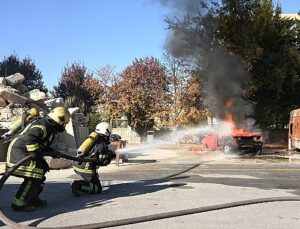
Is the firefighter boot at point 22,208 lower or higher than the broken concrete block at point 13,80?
lower

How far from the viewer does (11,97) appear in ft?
55.1

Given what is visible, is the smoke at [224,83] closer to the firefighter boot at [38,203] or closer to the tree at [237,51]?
the tree at [237,51]

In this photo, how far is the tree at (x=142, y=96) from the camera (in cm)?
3628

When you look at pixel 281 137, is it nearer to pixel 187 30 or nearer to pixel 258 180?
pixel 187 30

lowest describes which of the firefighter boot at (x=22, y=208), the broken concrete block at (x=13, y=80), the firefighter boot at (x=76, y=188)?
the firefighter boot at (x=22, y=208)

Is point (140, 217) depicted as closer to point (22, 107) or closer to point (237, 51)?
point (22, 107)

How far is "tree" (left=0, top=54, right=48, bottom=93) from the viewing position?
146 feet

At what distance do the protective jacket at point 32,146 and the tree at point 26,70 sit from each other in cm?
3782

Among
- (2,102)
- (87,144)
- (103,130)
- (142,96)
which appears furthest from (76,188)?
(142,96)

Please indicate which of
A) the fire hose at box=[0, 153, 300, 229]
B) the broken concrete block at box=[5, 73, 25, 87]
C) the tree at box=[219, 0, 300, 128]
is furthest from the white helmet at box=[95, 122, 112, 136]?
the tree at box=[219, 0, 300, 128]

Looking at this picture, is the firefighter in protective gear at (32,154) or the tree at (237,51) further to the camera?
the tree at (237,51)

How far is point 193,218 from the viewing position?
6.74 m

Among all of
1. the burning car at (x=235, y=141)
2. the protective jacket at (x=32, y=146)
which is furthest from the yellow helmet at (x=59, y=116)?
the burning car at (x=235, y=141)

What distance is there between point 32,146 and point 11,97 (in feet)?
33.5
